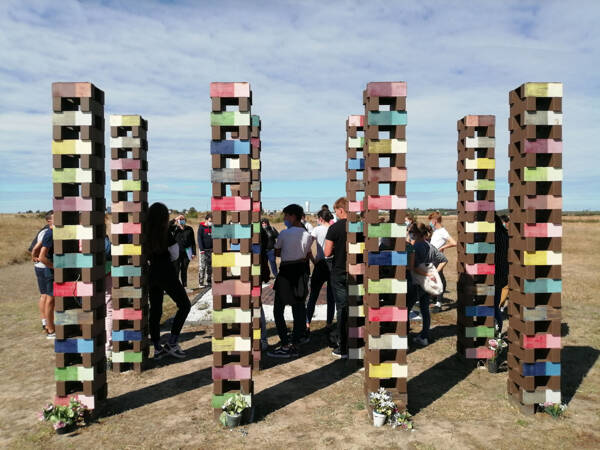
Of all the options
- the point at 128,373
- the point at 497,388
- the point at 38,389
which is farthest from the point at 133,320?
the point at 497,388

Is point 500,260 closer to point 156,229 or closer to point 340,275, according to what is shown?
point 340,275

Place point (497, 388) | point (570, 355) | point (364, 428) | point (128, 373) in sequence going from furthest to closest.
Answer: point (570, 355) < point (128, 373) < point (497, 388) < point (364, 428)

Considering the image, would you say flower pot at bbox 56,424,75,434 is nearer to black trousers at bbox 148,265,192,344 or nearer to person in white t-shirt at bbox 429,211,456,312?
black trousers at bbox 148,265,192,344

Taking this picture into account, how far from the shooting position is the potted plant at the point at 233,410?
466 centimetres

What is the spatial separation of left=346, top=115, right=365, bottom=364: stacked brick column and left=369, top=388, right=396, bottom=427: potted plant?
76.6 inches

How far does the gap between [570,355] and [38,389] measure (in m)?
8.05

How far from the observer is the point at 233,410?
471cm

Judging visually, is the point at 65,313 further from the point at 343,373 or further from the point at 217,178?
the point at 343,373

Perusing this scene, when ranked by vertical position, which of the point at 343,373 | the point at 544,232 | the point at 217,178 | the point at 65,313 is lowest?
the point at 343,373

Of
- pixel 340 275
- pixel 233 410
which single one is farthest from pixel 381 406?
pixel 340 275

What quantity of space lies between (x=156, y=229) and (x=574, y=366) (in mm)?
6700

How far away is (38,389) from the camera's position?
577 centimetres

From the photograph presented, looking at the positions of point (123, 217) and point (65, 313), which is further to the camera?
point (123, 217)

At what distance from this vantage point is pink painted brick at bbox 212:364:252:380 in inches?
191
